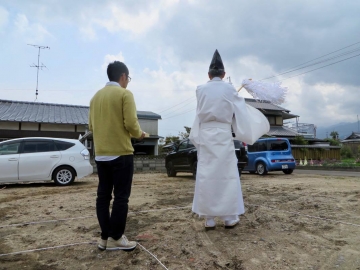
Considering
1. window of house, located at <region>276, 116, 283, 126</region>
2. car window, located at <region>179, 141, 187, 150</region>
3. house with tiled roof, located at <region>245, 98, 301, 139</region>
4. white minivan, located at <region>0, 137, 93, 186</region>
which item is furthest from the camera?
window of house, located at <region>276, 116, 283, 126</region>

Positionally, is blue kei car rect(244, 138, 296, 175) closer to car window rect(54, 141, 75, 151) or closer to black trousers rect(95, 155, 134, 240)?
car window rect(54, 141, 75, 151)

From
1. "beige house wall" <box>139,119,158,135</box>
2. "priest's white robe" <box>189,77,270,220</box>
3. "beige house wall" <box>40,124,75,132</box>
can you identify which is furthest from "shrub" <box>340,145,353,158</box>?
"priest's white robe" <box>189,77,270,220</box>

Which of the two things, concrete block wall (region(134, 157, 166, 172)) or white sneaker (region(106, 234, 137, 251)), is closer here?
white sneaker (region(106, 234, 137, 251))

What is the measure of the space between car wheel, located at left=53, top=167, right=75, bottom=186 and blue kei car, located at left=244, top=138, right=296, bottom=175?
8221 millimetres

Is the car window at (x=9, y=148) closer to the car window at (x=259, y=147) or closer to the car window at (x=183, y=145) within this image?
the car window at (x=183, y=145)

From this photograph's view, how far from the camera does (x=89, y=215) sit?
3.95 metres

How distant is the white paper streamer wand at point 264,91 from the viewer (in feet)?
13.3

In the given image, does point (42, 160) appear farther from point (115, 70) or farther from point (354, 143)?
point (354, 143)

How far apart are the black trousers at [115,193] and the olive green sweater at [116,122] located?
0.10 metres

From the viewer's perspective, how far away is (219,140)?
10.7 feet

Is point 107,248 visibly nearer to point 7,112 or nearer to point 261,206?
point 261,206

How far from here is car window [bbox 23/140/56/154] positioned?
315 inches

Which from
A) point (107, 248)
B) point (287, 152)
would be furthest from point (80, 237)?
point (287, 152)

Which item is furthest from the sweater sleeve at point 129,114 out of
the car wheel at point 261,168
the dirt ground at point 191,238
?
the car wheel at point 261,168
